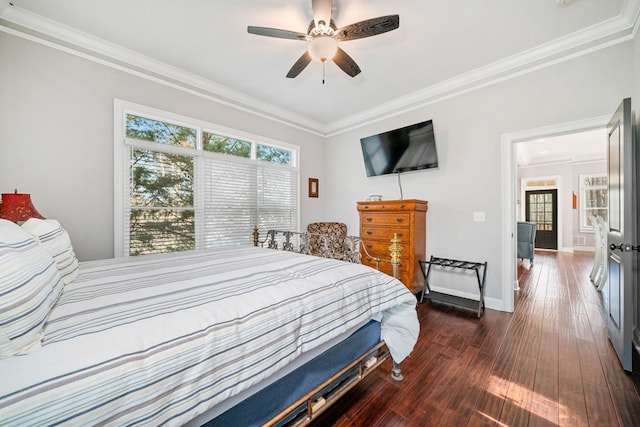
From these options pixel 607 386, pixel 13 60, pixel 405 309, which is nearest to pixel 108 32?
pixel 13 60

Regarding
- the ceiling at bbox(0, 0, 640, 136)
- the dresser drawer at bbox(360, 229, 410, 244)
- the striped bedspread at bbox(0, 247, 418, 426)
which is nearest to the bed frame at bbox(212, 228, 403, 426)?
the striped bedspread at bbox(0, 247, 418, 426)

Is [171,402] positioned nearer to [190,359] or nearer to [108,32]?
[190,359]

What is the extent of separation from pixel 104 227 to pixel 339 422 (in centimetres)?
287

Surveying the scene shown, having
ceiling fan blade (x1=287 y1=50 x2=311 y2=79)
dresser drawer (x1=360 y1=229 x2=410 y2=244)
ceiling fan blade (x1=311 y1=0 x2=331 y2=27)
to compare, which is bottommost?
dresser drawer (x1=360 y1=229 x2=410 y2=244)

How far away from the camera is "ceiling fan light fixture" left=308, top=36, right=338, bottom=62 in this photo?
2.00 meters

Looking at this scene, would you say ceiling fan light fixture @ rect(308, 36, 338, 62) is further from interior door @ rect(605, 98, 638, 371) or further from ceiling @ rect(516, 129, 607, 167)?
ceiling @ rect(516, 129, 607, 167)

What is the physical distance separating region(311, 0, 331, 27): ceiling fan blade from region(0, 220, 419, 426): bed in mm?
1932

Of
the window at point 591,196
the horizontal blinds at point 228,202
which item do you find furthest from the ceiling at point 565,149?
the horizontal blinds at point 228,202

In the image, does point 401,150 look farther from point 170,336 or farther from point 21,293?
point 21,293

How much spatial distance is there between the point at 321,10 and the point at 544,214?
9.26 metres

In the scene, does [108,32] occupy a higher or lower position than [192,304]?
higher

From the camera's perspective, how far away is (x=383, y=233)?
3498 millimetres

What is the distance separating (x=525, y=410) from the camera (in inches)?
59.0

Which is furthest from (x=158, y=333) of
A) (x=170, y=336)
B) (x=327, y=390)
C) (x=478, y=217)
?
(x=478, y=217)
